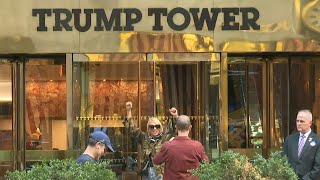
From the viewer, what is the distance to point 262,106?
12.5 m

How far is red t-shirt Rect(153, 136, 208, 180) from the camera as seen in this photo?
8.03 meters

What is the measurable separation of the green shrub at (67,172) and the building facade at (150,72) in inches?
198

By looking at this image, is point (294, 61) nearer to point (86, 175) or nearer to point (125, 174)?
point (125, 174)

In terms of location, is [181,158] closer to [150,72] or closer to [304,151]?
[304,151]

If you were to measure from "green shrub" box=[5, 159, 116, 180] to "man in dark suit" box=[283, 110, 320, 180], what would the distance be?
3077 mm

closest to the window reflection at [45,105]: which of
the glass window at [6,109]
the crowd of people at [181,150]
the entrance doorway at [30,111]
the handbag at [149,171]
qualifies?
the entrance doorway at [30,111]

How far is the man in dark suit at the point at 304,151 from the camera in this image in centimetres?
872

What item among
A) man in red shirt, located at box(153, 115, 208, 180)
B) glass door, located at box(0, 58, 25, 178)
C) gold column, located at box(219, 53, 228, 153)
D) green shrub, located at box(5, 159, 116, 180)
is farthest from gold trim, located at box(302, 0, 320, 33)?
green shrub, located at box(5, 159, 116, 180)

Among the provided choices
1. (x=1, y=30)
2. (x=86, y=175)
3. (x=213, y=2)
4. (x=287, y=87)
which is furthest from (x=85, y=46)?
(x=86, y=175)

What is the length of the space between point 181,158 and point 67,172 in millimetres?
1883

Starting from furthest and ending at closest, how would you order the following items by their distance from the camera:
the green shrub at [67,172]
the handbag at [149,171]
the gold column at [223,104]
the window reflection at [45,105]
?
the window reflection at [45,105], the gold column at [223,104], the handbag at [149,171], the green shrub at [67,172]

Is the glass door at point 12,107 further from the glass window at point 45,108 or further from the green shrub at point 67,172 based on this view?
the green shrub at point 67,172

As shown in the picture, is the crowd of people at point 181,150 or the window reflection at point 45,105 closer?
the crowd of people at point 181,150

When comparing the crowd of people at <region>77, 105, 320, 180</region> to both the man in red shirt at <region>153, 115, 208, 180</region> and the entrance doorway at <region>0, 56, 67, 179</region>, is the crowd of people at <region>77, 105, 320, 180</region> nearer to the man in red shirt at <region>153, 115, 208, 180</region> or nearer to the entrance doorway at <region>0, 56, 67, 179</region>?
the man in red shirt at <region>153, 115, 208, 180</region>
